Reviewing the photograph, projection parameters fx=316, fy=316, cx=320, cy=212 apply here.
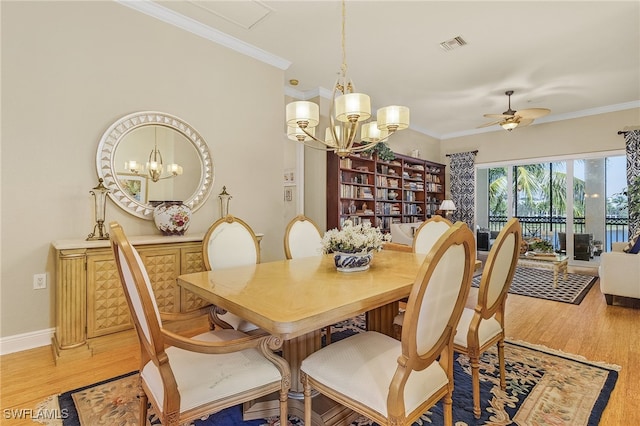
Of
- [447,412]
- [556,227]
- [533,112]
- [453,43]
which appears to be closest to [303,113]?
[447,412]

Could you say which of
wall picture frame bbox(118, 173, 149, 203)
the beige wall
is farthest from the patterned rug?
wall picture frame bbox(118, 173, 149, 203)

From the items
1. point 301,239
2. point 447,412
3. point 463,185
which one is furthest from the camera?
point 463,185

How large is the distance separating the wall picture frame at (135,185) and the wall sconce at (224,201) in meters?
0.74

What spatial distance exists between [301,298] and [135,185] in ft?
7.64

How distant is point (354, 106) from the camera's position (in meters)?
2.12

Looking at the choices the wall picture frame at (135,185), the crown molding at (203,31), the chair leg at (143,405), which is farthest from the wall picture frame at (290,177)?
the chair leg at (143,405)

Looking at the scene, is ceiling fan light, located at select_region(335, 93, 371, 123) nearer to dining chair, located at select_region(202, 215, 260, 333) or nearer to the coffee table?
dining chair, located at select_region(202, 215, 260, 333)

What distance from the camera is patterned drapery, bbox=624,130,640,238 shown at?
5.29 m

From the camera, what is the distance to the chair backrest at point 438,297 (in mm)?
1068

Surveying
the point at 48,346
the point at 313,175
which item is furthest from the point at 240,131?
the point at 48,346

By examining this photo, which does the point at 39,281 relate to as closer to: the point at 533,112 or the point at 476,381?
the point at 476,381

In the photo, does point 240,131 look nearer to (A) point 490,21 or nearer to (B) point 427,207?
(A) point 490,21

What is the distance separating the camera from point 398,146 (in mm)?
6574

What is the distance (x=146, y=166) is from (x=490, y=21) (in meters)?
3.63
